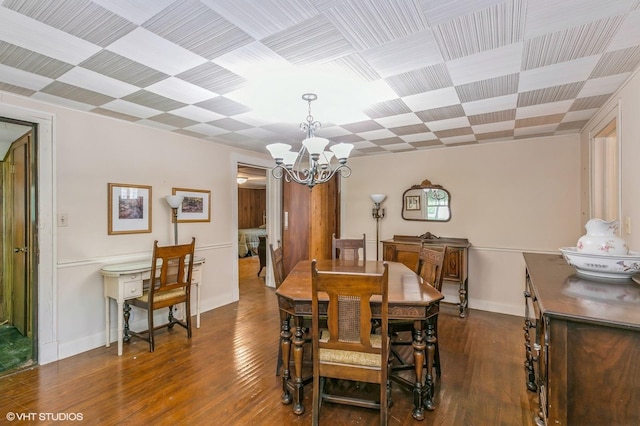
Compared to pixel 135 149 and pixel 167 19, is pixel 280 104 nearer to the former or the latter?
pixel 167 19

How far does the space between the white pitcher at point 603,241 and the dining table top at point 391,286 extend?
84 centimetres

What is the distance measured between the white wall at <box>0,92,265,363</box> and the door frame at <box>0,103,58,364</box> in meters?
0.01

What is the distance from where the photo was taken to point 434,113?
9.47 ft

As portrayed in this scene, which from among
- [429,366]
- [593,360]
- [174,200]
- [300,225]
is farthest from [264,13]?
[300,225]

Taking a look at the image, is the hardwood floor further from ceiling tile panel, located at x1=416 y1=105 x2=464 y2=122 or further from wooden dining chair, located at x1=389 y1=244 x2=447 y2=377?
ceiling tile panel, located at x1=416 y1=105 x2=464 y2=122

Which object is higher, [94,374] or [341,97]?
[341,97]

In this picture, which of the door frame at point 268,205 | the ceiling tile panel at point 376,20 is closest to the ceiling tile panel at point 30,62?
the ceiling tile panel at point 376,20

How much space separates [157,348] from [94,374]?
54cm

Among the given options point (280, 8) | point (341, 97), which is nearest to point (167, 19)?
point (280, 8)

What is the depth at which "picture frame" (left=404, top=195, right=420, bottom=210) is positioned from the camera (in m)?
4.59

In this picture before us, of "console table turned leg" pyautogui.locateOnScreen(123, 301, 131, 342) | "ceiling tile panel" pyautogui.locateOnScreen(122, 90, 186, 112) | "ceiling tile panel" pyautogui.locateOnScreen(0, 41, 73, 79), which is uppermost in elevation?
"ceiling tile panel" pyautogui.locateOnScreen(122, 90, 186, 112)

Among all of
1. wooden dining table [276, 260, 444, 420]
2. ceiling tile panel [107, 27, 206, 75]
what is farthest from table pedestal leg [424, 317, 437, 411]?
ceiling tile panel [107, 27, 206, 75]

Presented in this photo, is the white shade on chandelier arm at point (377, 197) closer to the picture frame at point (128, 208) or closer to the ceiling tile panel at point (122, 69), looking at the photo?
the picture frame at point (128, 208)

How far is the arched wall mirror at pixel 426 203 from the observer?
4410 mm
